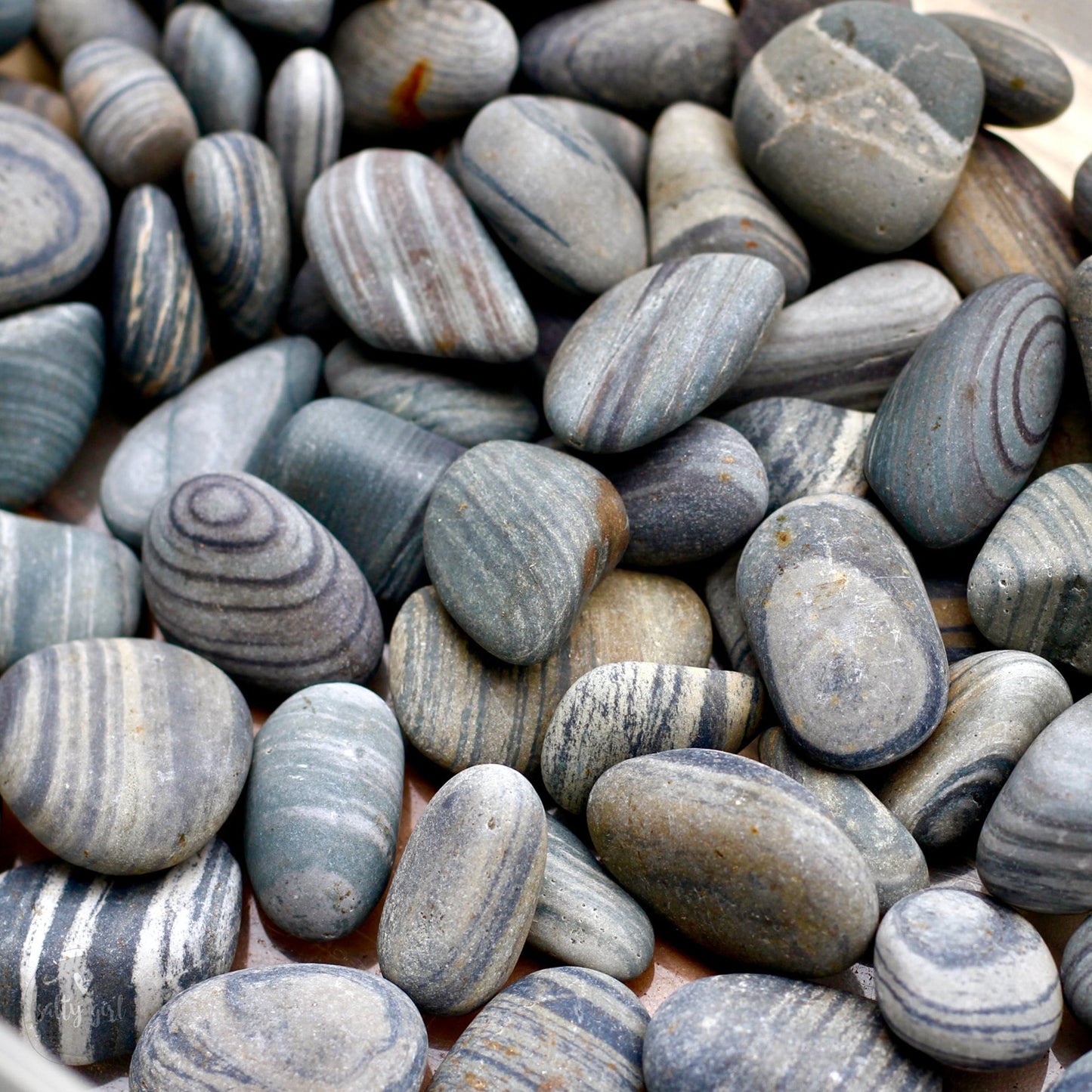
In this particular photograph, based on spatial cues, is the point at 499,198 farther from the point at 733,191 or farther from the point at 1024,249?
the point at 1024,249

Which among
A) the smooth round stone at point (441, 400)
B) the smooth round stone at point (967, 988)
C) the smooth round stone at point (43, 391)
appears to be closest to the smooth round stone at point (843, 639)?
the smooth round stone at point (967, 988)

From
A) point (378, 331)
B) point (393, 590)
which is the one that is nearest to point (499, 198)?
point (378, 331)

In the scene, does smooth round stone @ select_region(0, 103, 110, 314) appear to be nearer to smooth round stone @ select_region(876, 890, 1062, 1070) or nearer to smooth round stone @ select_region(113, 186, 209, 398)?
smooth round stone @ select_region(113, 186, 209, 398)

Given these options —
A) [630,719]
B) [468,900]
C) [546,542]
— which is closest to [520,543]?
[546,542]

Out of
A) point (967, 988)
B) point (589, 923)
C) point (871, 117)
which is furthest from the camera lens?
point (871, 117)

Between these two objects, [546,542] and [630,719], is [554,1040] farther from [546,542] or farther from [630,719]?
[546,542]

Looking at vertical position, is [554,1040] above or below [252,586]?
below
